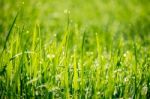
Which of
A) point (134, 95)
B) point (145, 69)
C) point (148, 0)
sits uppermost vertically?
point (148, 0)

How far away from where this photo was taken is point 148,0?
7.38 meters

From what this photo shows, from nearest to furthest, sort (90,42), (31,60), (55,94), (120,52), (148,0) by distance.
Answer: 1. (55,94)
2. (31,60)
3. (120,52)
4. (90,42)
5. (148,0)

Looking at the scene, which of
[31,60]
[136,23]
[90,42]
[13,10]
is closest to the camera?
[31,60]

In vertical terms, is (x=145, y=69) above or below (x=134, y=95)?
above

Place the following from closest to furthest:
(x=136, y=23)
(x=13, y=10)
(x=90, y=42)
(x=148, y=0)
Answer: (x=90, y=42) → (x=13, y=10) → (x=136, y=23) → (x=148, y=0)

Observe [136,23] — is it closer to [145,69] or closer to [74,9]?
[74,9]

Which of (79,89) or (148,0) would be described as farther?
(148,0)

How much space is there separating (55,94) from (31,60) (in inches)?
12.9

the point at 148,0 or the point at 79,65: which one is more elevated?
the point at 148,0

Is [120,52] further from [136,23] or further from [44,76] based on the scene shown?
[136,23]

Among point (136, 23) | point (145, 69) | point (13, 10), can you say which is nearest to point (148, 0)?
point (136, 23)

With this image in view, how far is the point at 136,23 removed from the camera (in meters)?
5.82

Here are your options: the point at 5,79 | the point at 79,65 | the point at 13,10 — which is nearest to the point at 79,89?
the point at 79,65

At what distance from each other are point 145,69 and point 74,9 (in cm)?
382
